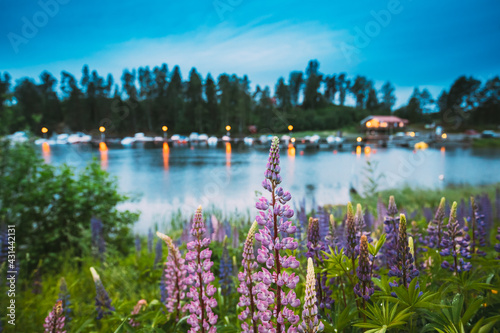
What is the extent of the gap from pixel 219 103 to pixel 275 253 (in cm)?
6900

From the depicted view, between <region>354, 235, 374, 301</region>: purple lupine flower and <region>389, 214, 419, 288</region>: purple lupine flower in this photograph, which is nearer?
<region>354, 235, 374, 301</region>: purple lupine flower

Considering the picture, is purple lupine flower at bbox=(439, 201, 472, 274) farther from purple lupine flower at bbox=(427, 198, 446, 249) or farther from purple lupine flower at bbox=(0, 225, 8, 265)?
purple lupine flower at bbox=(0, 225, 8, 265)

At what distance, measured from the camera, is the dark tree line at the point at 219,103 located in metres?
58.2

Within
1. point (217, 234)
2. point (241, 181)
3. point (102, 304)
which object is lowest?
point (241, 181)

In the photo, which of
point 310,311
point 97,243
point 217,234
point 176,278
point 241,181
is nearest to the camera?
point 310,311

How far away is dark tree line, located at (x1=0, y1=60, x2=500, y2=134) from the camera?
58.2 meters

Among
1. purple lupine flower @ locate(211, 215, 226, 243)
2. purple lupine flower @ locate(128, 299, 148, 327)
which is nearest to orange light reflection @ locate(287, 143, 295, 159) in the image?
purple lupine flower @ locate(211, 215, 226, 243)

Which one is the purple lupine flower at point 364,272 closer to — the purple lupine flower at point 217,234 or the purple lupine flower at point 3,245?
the purple lupine flower at point 217,234

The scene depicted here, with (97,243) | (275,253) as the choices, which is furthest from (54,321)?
(97,243)

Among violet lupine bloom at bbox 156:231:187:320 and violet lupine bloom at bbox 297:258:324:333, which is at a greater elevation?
violet lupine bloom at bbox 297:258:324:333

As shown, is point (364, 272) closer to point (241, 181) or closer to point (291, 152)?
point (241, 181)

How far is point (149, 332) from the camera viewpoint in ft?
4.84

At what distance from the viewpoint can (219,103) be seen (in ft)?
223

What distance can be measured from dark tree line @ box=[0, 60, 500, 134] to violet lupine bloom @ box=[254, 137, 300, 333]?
188ft
